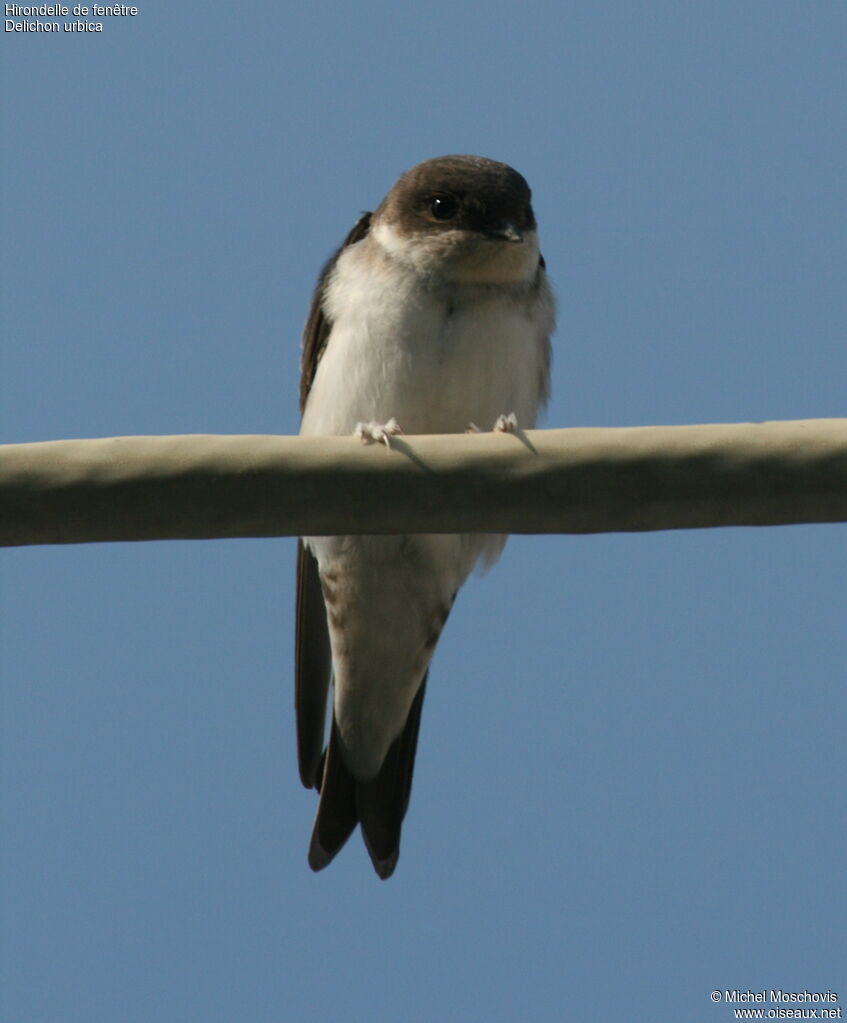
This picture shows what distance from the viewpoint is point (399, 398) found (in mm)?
3928

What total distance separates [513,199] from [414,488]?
2.21 meters

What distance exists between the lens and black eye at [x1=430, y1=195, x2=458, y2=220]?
13.6 feet

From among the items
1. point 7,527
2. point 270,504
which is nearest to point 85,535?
point 7,527

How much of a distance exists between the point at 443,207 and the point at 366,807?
1.56 m

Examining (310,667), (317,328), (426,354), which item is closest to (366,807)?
(310,667)

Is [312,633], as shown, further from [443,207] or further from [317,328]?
[443,207]

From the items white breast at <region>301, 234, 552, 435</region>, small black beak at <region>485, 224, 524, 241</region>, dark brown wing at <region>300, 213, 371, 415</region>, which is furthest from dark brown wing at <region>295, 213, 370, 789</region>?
small black beak at <region>485, 224, 524, 241</region>

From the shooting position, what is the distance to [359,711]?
4.20m

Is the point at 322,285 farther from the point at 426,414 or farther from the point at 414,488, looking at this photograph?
the point at 414,488

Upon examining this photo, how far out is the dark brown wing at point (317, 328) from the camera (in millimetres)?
4336

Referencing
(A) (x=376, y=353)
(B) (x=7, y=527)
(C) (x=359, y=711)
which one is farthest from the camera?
(C) (x=359, y=711)

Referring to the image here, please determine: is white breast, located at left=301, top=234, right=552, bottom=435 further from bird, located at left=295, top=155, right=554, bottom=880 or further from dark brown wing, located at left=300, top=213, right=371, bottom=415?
dark brown wing, located at left=300, top=213, right=371, bottom=415

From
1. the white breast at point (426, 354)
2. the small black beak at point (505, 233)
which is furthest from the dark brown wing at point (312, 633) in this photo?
the small black beak at point (505, 233)

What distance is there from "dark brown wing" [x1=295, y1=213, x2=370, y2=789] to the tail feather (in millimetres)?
47
